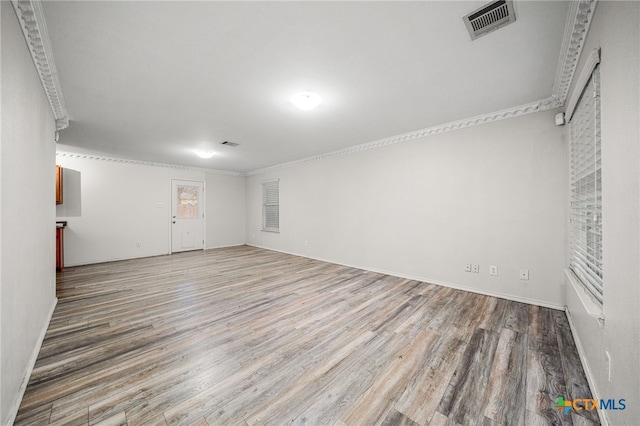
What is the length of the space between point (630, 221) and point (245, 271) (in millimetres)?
4653

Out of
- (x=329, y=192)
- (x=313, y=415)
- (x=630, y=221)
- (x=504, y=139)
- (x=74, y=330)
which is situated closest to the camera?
(x=630, y=221)

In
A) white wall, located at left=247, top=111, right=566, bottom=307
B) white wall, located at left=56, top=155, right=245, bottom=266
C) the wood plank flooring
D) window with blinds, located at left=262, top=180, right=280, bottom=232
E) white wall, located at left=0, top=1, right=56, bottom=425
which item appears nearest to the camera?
white wall, located at left=0, top=1, right=56, bottom=425

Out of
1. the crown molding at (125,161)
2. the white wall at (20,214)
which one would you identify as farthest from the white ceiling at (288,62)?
the crown molding at (125,161)

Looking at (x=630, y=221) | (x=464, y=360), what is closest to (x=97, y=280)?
(x=464, y=360)

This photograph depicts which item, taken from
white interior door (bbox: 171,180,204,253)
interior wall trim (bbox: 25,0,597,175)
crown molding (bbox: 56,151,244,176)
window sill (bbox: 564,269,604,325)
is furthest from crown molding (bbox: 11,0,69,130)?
white interior door (bbox: 171,180,204,253)

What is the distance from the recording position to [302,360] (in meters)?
1.86

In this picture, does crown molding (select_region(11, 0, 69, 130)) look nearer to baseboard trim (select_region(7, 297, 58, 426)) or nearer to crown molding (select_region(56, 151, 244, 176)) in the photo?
baseboard trim (select_region(7, 297, 58, 426))

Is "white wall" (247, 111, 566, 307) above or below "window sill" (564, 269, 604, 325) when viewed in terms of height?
above

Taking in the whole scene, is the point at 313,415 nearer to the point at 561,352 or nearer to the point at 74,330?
the point at 561,352

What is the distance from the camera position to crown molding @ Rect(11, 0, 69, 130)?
145 cm

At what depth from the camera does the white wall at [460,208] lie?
9.25 ft

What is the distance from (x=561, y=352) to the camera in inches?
75.6

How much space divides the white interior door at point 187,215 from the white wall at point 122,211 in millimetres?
145

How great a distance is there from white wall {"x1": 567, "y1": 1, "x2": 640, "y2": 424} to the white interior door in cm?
764
